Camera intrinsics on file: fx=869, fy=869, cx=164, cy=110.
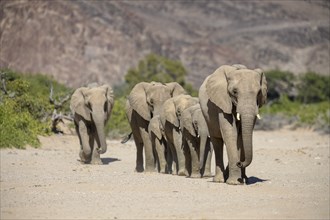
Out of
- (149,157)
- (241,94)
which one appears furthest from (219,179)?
(149,157)

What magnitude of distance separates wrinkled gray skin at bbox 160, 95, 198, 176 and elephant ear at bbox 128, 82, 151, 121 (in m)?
1.24

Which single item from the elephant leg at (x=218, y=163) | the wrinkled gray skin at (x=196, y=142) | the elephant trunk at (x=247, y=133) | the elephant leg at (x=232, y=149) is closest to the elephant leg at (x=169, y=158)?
the wrinkled gray skin at (x=196, y=142)

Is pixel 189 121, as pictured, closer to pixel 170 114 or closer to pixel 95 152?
pixel 170 114

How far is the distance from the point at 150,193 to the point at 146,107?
287 inches

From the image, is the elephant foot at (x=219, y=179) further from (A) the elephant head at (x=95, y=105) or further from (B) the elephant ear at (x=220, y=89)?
(A) the elephant head at (x=95, y=105)

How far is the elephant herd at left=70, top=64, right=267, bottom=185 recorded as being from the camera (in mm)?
14695

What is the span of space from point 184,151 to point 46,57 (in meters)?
48.1

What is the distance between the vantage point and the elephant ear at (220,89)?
15.0 m

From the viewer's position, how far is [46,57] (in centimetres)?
6525

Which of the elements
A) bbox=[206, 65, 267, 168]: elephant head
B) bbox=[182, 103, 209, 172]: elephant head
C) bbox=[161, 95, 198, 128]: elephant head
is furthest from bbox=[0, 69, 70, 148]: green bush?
bbox=[206, 65, 267, 168]: elephant head

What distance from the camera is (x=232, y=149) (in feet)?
49.0

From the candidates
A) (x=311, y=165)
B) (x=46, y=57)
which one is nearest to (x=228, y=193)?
(x=311, y=165)

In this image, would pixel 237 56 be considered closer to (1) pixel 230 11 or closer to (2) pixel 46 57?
(1) pixel 230 11

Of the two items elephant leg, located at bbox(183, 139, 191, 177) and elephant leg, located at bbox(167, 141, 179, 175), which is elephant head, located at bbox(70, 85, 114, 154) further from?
elephant leg, located at bbox(183, 139, 191, 177)
